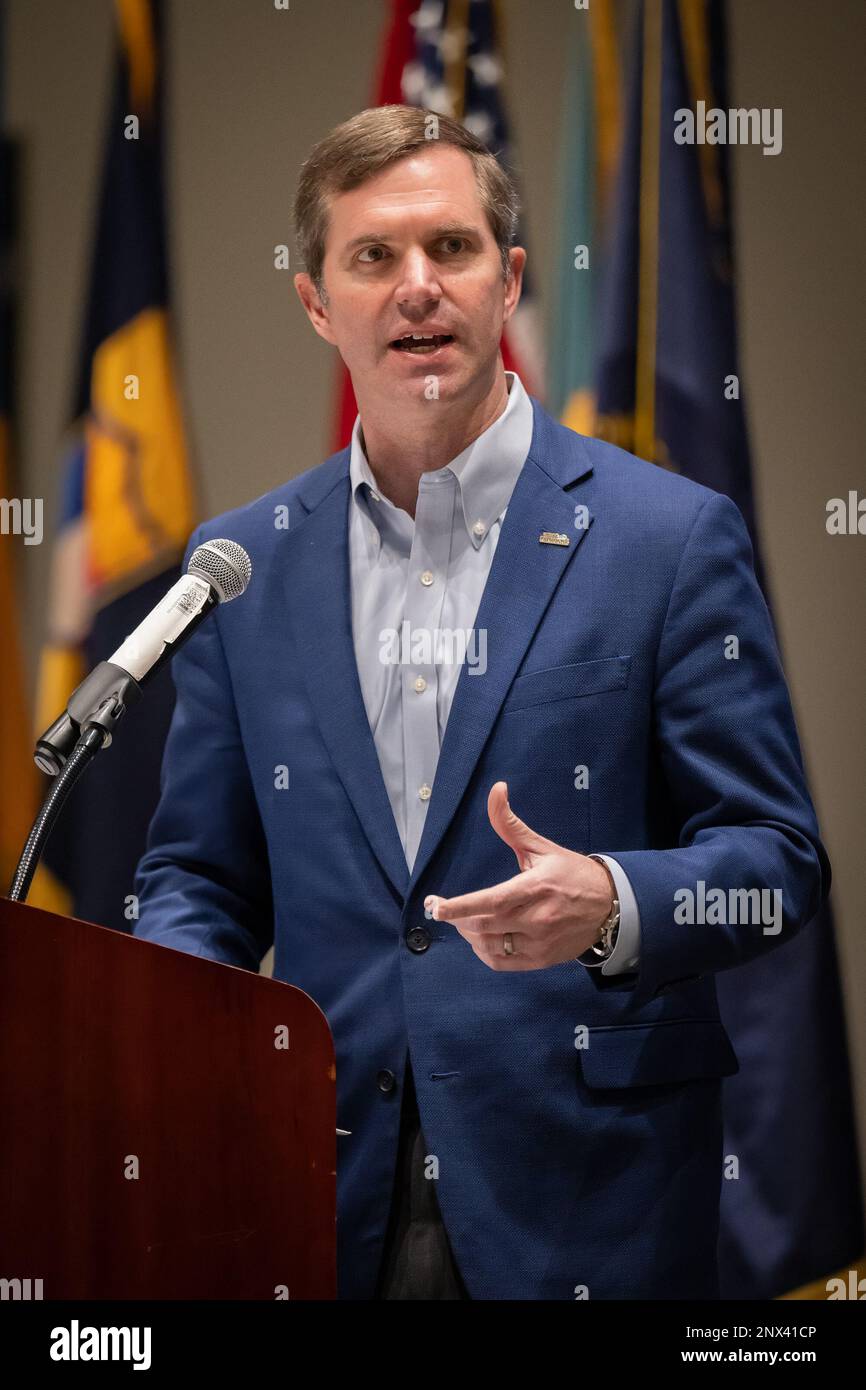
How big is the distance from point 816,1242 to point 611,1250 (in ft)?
2.36

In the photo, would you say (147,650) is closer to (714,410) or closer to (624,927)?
(624,927)

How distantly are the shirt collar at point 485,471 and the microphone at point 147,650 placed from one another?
485 mm

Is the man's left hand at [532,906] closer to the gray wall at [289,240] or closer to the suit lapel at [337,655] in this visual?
the suit lapel at [337,655]

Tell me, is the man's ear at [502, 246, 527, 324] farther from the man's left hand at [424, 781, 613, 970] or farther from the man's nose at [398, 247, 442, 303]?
the man's left hand at [424, 781, 613, 970]

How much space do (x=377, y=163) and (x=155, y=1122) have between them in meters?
1.41

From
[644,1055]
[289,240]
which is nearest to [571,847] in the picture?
[644,1055]

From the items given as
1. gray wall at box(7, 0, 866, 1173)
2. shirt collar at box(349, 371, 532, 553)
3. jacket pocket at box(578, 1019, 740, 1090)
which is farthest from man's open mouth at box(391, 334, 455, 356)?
jacket pocket at box(578, 1019, 740, 1090)

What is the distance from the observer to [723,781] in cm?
197

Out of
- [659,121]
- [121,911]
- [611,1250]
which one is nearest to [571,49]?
[659,121]

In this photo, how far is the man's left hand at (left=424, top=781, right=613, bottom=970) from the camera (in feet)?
5.36

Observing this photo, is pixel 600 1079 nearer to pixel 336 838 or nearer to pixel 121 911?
pixel 336 838

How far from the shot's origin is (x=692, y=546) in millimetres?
2068

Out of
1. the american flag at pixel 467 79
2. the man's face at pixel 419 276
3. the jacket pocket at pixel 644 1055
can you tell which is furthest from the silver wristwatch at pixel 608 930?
the american flag at pixel 467 79

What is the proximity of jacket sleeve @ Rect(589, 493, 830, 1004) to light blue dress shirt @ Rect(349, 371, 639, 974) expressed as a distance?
0.94 feet
